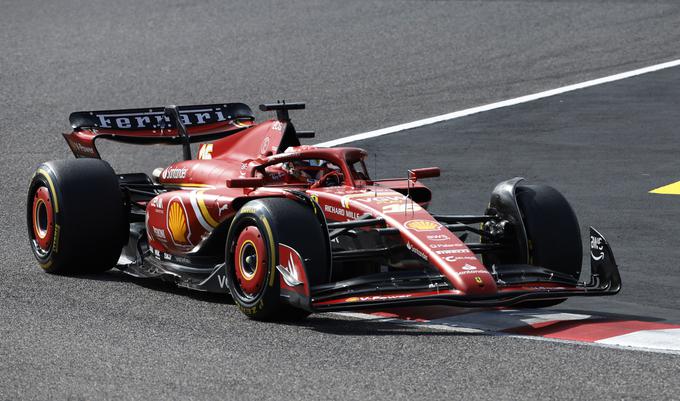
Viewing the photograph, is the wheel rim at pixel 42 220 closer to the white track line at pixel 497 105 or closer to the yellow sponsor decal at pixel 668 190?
the white track line at pixel 497 105

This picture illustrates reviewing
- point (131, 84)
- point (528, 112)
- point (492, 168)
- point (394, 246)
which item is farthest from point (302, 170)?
point (131, 84)

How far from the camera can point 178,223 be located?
9.27 m

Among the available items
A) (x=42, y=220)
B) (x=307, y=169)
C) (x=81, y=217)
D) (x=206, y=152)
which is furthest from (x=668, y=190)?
(x=42, y=220)

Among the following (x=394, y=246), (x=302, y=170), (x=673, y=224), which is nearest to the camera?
(x=394, y=246)

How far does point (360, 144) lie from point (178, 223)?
637 centimetres

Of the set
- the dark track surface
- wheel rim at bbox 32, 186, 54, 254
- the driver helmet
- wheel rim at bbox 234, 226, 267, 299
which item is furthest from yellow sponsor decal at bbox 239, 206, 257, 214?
the dark track surface

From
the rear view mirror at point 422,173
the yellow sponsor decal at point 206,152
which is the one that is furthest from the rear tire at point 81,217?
the rear view mirror at point 422,173

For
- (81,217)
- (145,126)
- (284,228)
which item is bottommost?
(81,217)

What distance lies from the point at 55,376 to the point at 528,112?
1098cm

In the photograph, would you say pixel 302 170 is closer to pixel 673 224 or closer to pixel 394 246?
pixel 394 246

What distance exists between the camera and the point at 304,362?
6836 millimetres

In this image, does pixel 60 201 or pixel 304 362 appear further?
pixel 60 201

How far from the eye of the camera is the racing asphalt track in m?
6.57

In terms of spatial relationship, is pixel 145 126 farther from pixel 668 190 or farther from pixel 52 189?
pixel 668 190
